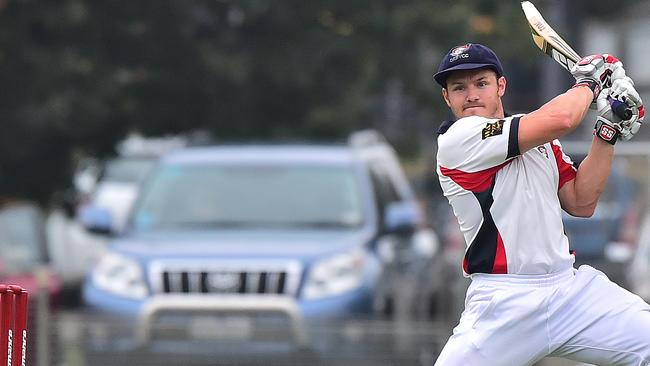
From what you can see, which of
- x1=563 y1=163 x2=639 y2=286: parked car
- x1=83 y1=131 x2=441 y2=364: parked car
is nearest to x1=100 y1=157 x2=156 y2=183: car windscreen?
x1=563 y1=163 x2=639 y2=286: parked car

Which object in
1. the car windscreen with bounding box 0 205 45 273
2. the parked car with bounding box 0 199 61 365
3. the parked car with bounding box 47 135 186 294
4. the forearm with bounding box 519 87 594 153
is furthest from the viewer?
the parked car with bounding box 47 135 186 294

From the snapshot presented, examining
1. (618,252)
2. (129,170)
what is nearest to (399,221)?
(618,252)

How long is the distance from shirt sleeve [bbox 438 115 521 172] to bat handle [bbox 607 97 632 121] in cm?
37

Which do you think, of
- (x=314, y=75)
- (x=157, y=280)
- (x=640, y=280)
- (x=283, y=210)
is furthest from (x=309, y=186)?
(x=314, y=75)

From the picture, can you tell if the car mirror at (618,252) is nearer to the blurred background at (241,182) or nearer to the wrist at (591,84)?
the blurred background at (241,182)

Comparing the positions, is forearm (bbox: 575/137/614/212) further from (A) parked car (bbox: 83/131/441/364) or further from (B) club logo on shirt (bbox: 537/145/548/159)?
(A) parked car (bbox: 83/131/441/364)

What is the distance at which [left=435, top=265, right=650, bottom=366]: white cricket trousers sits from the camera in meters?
6.43

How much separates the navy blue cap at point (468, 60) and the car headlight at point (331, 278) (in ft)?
17.3

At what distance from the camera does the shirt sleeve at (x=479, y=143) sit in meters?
6.32

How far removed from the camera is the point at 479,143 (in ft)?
21.0

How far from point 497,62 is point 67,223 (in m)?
13.3

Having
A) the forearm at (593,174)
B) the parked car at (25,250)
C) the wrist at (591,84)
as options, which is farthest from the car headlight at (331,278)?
the wrist at (591,84)

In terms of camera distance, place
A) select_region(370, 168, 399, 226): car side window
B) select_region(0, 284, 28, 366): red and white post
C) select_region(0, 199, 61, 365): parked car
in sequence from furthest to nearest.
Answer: select_region(0, 199, 61, 365): parked car < select_region(370, 168, 399, 226): car side window < select_region(0, 284, 28, 366): red and white post

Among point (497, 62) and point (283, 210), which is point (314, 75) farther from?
point (497, 62)
